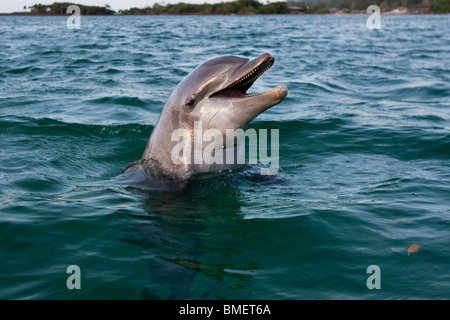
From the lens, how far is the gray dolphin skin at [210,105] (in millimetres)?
5707

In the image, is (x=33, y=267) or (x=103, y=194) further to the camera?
(x=103, y=194)

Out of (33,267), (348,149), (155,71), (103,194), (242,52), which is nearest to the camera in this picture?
(33,267)

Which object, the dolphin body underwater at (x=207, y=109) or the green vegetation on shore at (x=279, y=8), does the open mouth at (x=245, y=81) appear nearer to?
the dolphin body underwater at (x=207, y=109)

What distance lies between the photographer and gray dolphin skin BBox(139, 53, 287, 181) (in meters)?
5.71

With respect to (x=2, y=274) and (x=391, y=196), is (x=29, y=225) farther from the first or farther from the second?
(x=391, y=196)

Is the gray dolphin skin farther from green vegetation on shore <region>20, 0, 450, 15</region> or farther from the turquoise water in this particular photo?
green vegetation on shore <region>20, 0, 450, 15</region>
